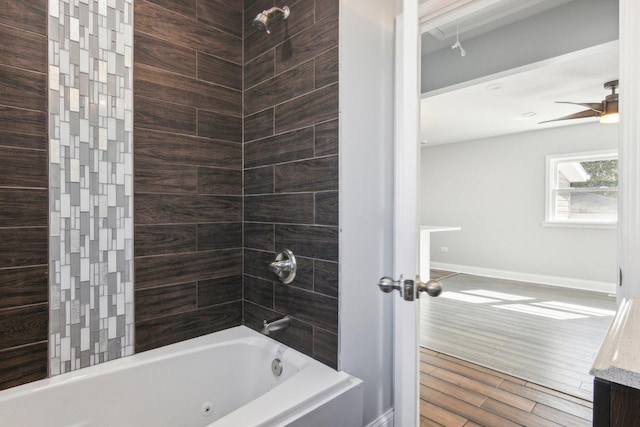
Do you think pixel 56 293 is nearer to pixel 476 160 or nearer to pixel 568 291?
pixel 568 291

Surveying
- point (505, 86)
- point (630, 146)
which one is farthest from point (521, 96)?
point (630, 146)

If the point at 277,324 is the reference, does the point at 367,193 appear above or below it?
above

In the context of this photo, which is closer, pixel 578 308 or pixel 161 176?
pixel 161 176

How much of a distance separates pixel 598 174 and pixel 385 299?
16.7 feet

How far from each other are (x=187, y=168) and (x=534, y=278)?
Result: 5719mm

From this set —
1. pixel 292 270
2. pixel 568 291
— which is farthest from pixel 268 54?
pixel 568 291

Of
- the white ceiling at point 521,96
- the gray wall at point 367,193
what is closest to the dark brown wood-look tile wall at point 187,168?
the gray wall at point 367,193

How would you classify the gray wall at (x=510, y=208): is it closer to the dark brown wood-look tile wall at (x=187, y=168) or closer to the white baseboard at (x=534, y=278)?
the white baseboard at (x=534, y=278)

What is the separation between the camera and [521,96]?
3793 mm

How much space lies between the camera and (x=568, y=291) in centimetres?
490

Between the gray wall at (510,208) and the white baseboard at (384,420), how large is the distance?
4784 mm

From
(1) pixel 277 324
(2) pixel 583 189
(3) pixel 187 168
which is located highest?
(2) pixel 583 189

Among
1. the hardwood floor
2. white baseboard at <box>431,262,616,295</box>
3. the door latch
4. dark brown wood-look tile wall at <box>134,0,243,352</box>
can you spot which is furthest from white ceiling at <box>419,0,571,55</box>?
white baseboard at <box>431,262,616,295</box>

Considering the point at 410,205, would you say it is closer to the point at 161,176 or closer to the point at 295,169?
the point at 295,169
